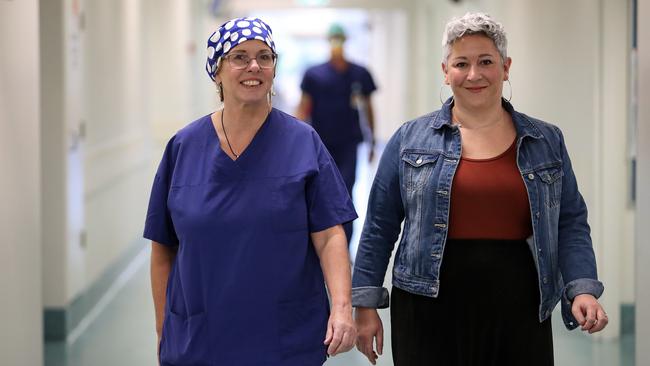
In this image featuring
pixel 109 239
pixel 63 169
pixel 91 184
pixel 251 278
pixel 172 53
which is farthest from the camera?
pixel 172 53

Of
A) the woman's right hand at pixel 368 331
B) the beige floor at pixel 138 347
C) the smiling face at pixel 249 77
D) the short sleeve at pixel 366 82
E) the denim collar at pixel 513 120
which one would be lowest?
the beige floor at pixel 138 347

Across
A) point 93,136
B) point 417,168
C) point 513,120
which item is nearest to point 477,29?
point 513,120

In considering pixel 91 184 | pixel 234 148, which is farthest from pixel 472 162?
pixel 91 184

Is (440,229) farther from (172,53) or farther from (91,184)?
(172,53)

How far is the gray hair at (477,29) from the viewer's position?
2.59 m

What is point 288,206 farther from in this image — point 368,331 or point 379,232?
point 368,331

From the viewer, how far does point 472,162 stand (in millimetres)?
2596

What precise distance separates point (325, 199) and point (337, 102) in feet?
16.0

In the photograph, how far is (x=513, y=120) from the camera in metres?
2.68

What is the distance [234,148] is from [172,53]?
331 inches

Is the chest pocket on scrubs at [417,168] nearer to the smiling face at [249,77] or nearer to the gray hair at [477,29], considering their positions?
the gray hair at [477,29]

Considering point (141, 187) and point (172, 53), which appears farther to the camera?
→ point (172, 53)

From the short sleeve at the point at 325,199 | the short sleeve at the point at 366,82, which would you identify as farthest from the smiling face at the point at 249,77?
the short sleeve at the point at 366,82

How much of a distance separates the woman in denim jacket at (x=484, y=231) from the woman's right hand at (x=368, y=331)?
0.02 metres
